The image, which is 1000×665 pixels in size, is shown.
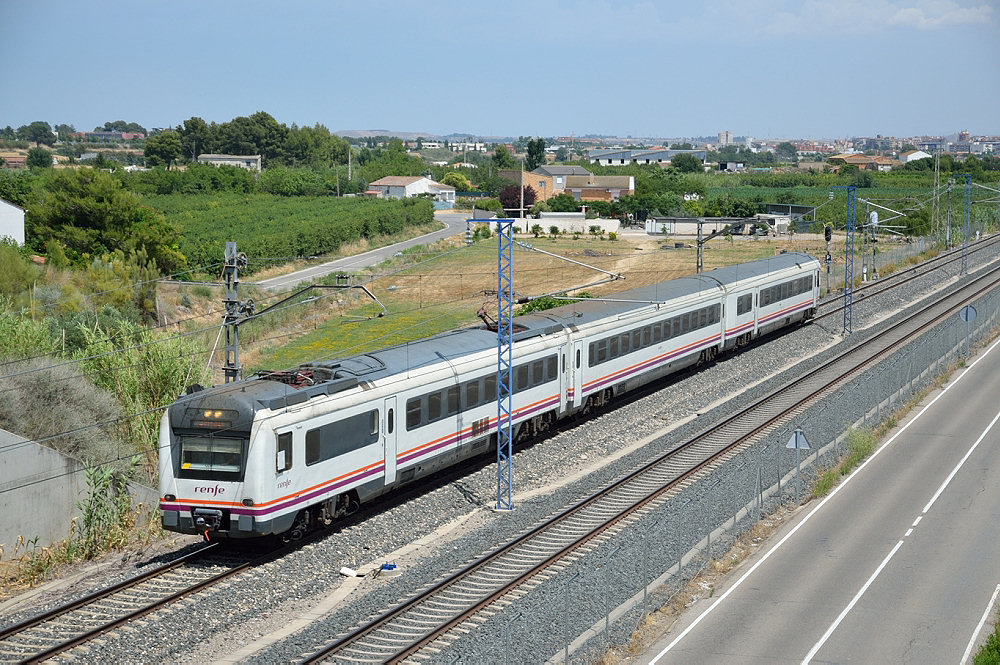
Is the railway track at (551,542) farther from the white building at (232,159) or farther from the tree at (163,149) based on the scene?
the tree at (163,149)

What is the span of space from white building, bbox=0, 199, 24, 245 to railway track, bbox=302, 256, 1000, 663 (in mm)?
47723

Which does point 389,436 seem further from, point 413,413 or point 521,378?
point 521,378

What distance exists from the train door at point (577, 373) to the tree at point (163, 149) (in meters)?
166

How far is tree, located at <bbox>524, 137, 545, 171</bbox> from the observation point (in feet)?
539

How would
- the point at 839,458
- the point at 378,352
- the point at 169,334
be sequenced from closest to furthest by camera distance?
the point at 378,352
the point at 839,458
the point at 169,334

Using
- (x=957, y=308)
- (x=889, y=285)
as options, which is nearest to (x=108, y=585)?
(x=957, y=308)

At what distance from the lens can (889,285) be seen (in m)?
60.8

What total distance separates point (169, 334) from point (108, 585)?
12.5 meters

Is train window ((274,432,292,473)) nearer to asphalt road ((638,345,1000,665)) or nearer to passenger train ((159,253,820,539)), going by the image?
passenger train ((159,253,820,539))

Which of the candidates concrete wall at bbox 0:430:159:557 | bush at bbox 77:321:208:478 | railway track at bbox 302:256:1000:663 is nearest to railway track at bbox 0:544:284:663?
railway track at bbox 302:256:1000:663

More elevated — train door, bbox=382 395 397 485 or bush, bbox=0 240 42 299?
bush, bbox=0 240 42 299

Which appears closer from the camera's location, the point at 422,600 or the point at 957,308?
the point at 422,600

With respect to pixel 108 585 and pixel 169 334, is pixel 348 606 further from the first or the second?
pixel 169 334

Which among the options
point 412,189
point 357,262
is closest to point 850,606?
point 357,262
